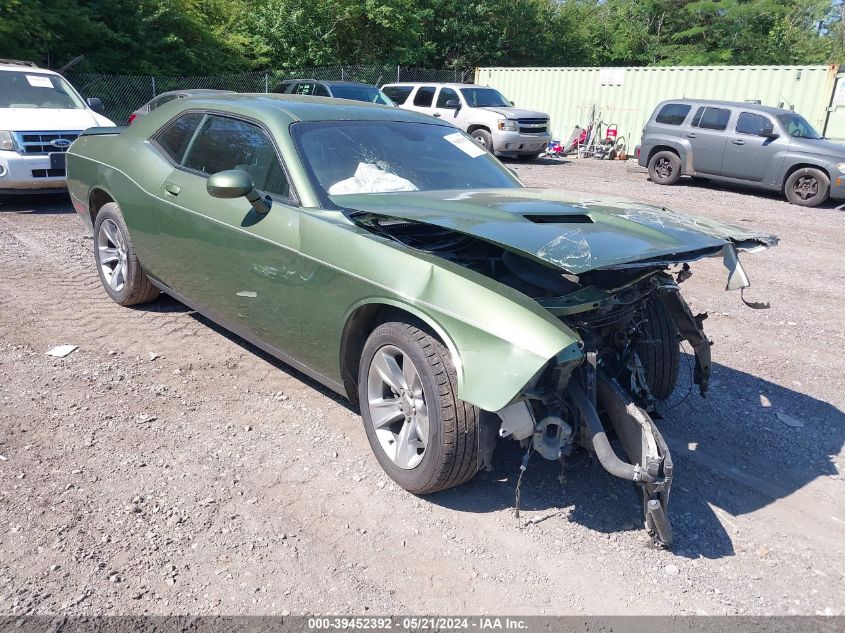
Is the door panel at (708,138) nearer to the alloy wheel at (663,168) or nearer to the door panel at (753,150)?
the door panel at (753,150)

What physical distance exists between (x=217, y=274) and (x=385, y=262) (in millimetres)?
1482

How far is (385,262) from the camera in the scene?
3.31 metres

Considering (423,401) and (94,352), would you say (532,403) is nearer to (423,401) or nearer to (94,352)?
(423,401)

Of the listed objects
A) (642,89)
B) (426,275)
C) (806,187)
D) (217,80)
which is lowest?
(806,187)

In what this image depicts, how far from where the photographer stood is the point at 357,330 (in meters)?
3.54

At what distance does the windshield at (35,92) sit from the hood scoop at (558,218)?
8.92 metres

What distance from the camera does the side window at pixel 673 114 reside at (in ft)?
49.3

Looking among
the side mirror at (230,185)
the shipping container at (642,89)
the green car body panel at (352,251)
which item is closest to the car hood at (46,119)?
the green car body panel at (352,251)

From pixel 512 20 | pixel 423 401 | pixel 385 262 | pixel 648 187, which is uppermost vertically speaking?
pixel 512 20

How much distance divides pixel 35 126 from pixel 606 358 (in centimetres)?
841

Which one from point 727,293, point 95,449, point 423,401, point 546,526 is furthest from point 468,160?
point 727,293

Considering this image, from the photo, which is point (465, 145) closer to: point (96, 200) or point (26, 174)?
point (96, 200)

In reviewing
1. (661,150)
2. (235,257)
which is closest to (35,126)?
(235,257)

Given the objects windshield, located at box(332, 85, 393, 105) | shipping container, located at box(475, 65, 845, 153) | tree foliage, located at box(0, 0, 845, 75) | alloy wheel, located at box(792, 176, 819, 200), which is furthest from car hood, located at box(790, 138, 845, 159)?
tree foliage, located at box(0, 0, 845, 75)
